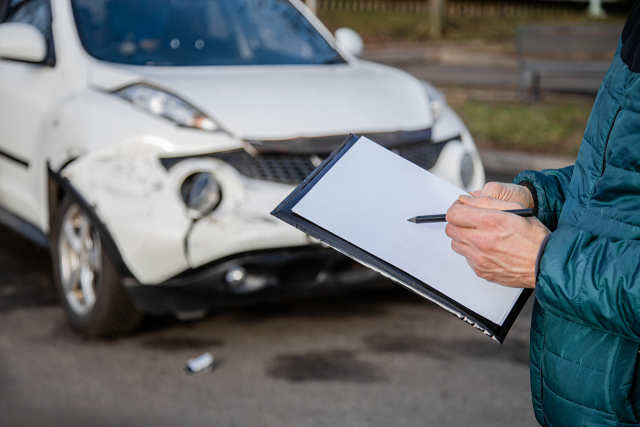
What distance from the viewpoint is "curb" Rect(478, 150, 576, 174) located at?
20.7ft

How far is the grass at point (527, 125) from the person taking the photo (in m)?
6.92

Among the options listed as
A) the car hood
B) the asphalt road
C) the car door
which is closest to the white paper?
the asphalt road

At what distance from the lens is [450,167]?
3361 millimetres

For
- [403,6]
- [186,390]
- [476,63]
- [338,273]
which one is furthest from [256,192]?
[403,6]

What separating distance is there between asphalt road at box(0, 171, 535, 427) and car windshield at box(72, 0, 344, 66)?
54.0 inches

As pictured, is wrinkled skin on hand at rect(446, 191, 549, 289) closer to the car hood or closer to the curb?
the car hood

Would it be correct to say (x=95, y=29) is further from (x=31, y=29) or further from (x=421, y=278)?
(x=421, y=278)

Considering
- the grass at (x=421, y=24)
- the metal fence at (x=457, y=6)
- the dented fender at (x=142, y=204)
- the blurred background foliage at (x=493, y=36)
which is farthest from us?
the metal fence at (x=457, y=6)

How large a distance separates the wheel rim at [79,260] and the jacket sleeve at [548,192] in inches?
82.5

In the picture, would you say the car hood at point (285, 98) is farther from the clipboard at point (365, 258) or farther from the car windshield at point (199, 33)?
the clipboard at point (365, 258)

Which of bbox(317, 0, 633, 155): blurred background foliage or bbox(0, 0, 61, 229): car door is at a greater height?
bbox(0, 0, 61, 229): car door

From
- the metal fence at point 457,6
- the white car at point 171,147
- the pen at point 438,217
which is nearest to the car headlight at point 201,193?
the white car at point 171,147

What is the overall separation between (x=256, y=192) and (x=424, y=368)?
3.45 ft

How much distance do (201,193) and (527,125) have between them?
18.5ft
